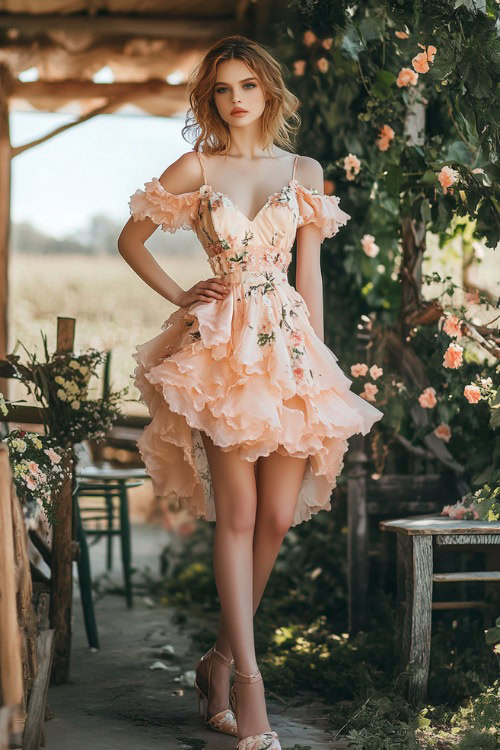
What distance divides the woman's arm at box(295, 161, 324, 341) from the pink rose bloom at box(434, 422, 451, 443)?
101 cm

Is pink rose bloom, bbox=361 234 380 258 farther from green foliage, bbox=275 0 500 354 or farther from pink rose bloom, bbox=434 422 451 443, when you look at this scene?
pink rose bloom, bbox=434 422 451 443

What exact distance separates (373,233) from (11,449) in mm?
2080

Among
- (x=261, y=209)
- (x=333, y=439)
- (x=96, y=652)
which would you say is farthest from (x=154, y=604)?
(x=261, y=209)

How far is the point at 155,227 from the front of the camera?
9.64ft

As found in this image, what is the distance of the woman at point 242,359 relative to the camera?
2641 millimetres

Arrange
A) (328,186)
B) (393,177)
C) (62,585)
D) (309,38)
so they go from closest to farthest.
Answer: (393,177) → (62,585) → (328,186) → (309,38)

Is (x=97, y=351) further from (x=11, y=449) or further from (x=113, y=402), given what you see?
(x=11, y=449)

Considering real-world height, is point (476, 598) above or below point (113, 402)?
below

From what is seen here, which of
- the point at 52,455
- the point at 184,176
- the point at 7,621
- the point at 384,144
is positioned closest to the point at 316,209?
the point at 184,176

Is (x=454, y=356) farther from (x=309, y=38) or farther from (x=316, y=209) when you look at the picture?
(x=309, y=38)

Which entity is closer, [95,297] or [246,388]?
[246,388]

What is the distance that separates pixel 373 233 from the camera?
4.20m

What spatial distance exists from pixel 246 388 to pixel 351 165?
5.03ft

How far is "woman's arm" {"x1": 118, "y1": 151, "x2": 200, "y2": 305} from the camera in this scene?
2.85 meters
